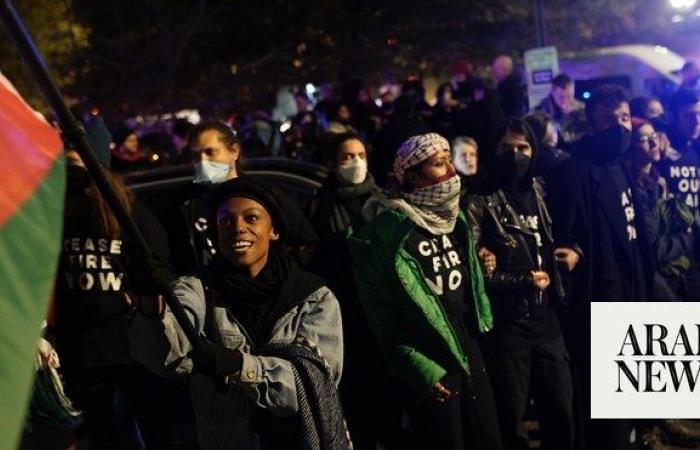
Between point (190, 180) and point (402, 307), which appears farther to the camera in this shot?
point (190, 180)

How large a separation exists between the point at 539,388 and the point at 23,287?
381cm

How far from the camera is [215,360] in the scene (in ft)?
11.4

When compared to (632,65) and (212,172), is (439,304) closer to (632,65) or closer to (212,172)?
(212,172)

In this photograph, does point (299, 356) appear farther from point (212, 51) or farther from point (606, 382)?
point (212, 51)

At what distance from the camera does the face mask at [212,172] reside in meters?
5.66

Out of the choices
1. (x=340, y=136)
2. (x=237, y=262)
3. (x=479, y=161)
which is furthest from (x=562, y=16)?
(x=237, y=262)

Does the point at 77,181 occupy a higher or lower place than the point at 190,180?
lower

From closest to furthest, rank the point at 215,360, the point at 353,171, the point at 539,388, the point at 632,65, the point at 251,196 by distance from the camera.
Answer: the point at 215,360
the point at 251,196
the point at 539,388
the point at 353,171
the point at 632,65

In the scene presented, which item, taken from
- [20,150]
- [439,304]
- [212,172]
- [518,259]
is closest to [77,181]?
[212,172]

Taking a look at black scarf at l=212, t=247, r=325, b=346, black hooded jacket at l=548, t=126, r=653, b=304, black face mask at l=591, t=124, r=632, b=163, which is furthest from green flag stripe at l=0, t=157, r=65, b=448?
black face mask at l=591, t=124, r=632, b=163

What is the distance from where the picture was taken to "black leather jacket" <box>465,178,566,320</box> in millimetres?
5535

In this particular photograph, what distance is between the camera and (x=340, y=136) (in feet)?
21.8

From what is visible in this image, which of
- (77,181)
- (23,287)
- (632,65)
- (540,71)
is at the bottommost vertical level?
(23,287)

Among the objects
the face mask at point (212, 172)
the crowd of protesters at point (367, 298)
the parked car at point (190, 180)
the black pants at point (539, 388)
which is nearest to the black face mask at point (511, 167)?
the crowd of protesters at point (367, 298)
